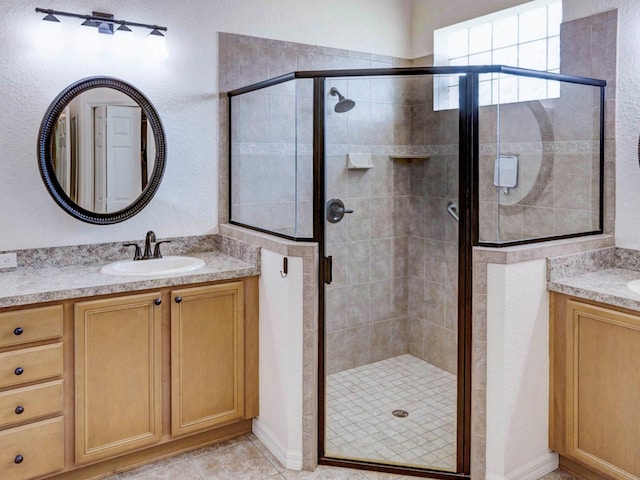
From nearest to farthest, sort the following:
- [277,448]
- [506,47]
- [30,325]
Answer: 1. [30,325]
2. [277,448]
3. [506,47]

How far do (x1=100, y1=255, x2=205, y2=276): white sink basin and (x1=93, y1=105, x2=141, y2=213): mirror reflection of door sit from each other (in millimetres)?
312

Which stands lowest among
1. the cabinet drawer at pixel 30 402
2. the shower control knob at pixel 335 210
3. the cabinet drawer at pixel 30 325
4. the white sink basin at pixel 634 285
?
the cabinet drawer at pixel 30 402

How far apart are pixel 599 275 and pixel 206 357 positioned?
1.91 metres

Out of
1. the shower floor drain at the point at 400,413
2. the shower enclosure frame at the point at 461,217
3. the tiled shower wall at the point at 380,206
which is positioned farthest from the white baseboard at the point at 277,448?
the shower floor drain at the point at 400,413

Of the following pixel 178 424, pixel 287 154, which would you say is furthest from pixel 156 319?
pixel 287 154

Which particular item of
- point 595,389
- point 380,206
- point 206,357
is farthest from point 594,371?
point 206,357

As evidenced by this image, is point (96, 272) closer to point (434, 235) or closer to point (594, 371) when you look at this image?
point (434, 235)

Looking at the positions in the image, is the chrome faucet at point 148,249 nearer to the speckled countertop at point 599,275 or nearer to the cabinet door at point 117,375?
the cabinet door at point 117,375

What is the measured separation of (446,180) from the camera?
248 cm

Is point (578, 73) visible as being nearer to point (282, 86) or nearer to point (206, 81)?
point (282, 86)

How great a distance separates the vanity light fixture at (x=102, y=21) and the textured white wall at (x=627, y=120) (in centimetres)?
232

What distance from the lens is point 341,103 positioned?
8.25 feet

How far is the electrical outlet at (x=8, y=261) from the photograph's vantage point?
2572 millimetres

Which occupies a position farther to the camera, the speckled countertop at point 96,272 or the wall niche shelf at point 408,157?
the wall niche shelf at point 408,157
